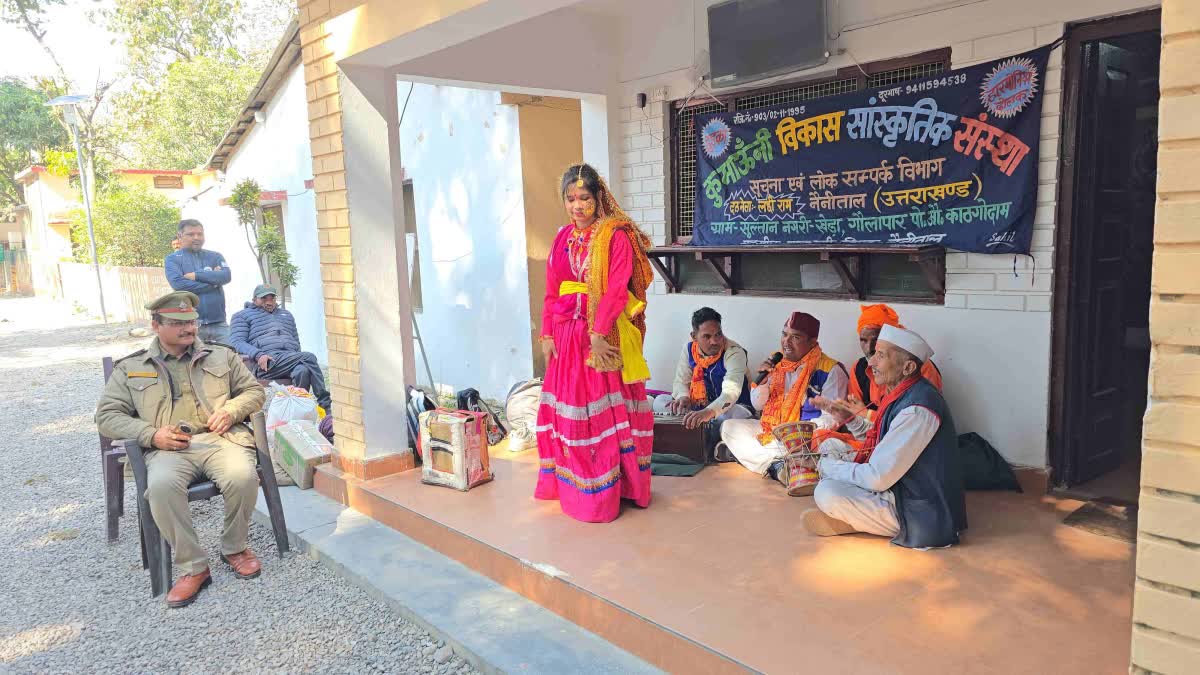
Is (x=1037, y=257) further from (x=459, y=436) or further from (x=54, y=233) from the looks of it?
(x=54, y=233)

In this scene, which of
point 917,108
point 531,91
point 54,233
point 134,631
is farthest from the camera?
point 54,233

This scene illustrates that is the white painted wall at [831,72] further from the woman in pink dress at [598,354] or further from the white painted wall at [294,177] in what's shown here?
the white painted wall at [294,177]

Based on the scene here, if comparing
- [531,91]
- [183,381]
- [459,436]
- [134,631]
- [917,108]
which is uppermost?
[531,91]

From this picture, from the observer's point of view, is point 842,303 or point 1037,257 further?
point 842,303

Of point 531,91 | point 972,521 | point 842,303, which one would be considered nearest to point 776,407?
point 842,303

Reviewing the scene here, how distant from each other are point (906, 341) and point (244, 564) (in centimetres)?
327

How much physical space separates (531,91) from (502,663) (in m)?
4.05

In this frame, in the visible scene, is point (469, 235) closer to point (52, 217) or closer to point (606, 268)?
point (606, 268)

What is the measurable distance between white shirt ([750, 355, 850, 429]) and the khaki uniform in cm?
276

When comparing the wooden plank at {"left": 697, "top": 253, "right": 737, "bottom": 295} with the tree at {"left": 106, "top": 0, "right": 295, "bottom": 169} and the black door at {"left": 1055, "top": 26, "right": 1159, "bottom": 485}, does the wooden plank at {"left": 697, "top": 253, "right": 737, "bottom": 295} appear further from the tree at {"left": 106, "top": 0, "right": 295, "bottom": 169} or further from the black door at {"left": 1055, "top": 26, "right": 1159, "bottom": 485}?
the tree at {"left": 106, "top": 0, "right": 295, "bottom": 169}

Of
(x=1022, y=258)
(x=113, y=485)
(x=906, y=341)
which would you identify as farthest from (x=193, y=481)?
(x=1022, y=258)

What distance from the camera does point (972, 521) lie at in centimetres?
383

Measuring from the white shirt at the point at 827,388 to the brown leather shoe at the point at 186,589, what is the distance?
3.06 m

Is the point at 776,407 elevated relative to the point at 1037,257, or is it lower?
lower
